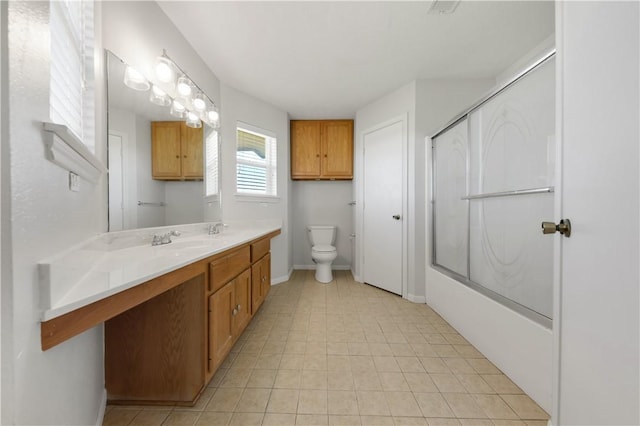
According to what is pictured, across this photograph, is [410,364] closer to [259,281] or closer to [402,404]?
[402,404]

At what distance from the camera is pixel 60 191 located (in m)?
0.69

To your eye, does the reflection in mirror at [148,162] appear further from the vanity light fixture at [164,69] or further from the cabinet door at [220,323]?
the cabinet door at [220,323]

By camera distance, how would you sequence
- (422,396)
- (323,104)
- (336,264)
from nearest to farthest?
(422,396) → (323,104) → (336,264)

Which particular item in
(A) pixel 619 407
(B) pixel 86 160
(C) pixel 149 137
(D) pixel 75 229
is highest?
(C) pixel 149 137

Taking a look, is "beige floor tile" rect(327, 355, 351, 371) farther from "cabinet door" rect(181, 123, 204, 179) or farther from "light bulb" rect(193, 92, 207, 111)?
"light bulb" rect(193, 92, 207, 111)

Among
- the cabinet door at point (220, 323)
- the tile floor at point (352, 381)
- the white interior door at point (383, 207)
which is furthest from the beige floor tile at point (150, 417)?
the white interior door at point (383, 207)

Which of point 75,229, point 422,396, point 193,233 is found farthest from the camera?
point 193,233

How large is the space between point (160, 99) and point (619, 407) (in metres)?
2.42

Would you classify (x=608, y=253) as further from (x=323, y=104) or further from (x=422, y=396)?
(x=323, y=104)

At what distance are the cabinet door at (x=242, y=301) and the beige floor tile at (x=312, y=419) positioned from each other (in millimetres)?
599

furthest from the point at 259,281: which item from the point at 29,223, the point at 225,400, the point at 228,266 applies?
the point at 29,223

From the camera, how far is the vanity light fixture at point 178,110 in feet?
5.23

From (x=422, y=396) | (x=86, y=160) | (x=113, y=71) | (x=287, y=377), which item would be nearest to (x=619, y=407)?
(x=422, y=396)

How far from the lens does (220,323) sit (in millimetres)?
1228
